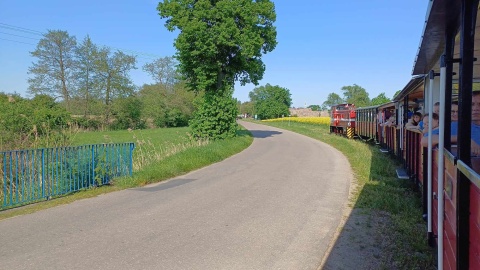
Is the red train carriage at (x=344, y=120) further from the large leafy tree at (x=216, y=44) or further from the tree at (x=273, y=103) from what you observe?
the tree at (x=273, y=103)

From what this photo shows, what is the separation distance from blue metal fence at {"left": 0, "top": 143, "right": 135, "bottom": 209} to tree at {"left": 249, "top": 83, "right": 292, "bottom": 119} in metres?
115

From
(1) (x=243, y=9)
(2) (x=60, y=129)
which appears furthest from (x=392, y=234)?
(1) (x=243, y=9)

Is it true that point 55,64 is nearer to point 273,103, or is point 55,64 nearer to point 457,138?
point 457,138

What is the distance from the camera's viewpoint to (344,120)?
3356 centimetres

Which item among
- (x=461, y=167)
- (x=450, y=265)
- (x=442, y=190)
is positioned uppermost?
(x=461, y=167)

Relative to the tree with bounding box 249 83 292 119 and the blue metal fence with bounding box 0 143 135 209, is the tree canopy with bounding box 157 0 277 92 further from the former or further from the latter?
the tree with bounding box 249 83 292 119

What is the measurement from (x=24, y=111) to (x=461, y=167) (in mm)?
16888

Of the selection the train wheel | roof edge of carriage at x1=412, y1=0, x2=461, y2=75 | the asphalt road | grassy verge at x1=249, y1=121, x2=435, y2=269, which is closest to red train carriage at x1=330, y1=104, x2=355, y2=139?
the train wheel

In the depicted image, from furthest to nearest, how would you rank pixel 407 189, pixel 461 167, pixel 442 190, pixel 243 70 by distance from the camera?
pixel 243 70, pixel 407 189, pixel 442 190, pixel 461 167

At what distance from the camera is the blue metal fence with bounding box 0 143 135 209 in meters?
8.02

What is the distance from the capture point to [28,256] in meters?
4.82

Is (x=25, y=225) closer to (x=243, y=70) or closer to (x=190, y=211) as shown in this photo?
(x=190, y=211)

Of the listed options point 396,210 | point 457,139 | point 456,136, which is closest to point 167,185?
point 396,210

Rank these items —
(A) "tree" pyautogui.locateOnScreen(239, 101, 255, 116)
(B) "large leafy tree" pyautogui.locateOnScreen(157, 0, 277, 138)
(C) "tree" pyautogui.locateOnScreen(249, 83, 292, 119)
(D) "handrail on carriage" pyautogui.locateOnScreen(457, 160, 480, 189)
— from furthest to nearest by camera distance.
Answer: (A) "tree" pyautogui.locateOnScreen(239, 101, 255, 116) → (C) "tree" pyautogui.locateOnScreen(249, 83, 292, 119) → (B) "large leafy tree" pyautogui.locateOnScreen(157, 0, 277, 138) → (D) "handrail on carriage" pyautogui.locateOnScreen(457, 160, 480, 189)
